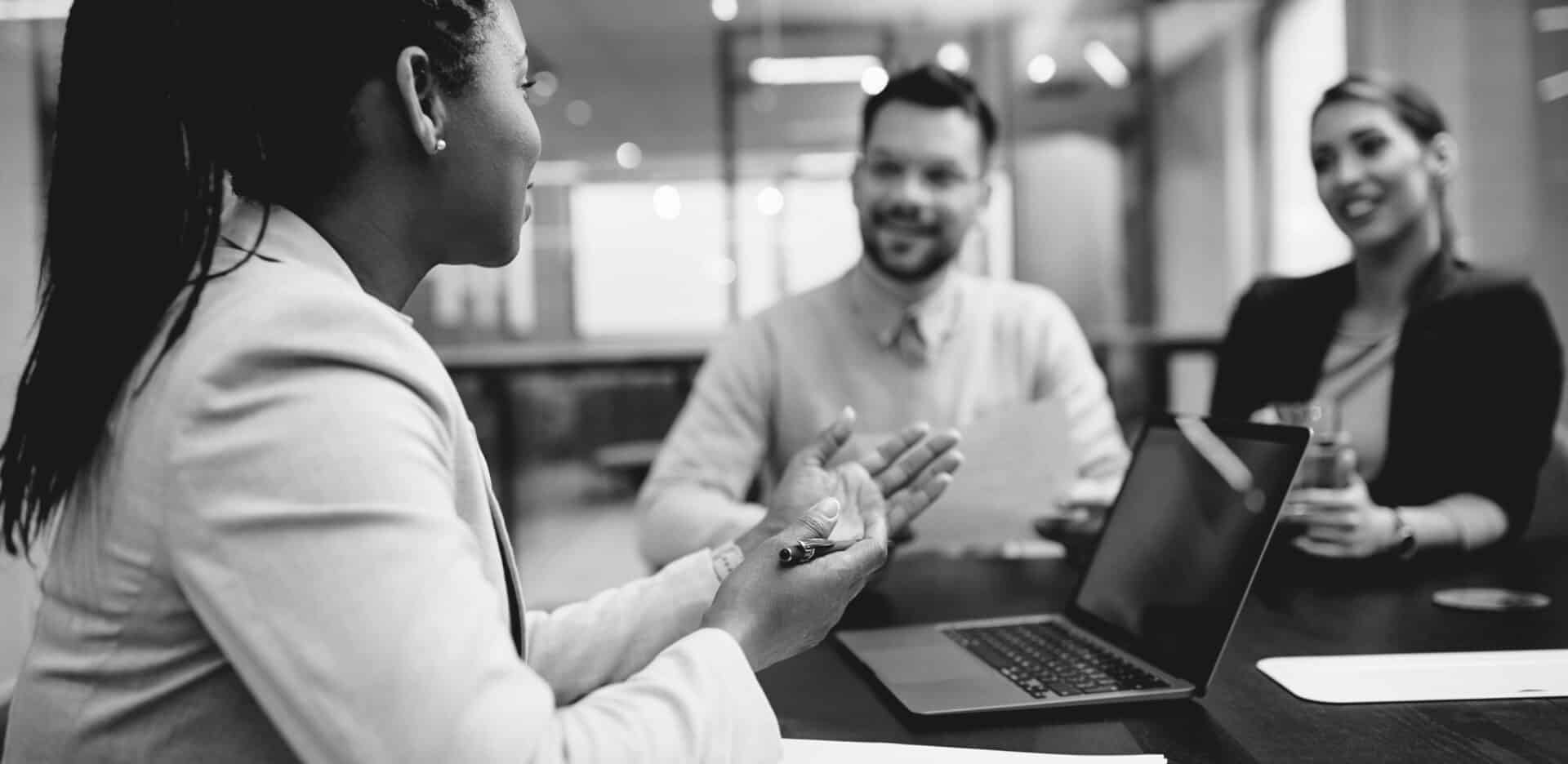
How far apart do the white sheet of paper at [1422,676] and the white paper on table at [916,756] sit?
0.87ft

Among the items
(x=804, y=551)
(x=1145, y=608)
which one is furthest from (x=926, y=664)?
(x=804, y=551)

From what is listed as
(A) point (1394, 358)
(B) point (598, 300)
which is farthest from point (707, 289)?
(A) point (1394, 358)

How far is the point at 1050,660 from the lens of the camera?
105cm

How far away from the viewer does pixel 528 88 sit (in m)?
0.90

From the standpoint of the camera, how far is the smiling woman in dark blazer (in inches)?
70.1

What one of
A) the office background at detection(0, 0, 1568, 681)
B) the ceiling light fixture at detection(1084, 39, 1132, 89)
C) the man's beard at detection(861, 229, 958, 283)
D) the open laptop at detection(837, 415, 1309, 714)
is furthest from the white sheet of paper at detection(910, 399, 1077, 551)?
the ceiling light fixture at detection(1084, 39, 1132, 89)

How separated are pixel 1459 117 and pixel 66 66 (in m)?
5.04

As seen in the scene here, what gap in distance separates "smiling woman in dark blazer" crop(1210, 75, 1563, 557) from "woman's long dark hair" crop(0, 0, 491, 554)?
63.1 inches

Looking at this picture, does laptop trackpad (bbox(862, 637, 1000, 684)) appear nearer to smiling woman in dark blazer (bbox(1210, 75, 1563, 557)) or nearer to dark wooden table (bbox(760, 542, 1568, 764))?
dark wooden table (bbox(760, 542, 1568, 764))

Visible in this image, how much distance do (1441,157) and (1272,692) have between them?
139 centimetres

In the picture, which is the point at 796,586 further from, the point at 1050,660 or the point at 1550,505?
the point at 1550,505

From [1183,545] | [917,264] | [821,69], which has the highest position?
[821,69]

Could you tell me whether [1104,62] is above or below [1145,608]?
above

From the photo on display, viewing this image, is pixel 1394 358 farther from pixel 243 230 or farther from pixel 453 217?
pixel 243 230
